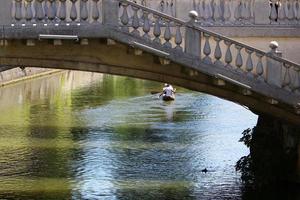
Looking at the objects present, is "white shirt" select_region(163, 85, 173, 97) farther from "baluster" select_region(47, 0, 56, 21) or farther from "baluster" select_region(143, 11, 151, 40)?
"baluster" select_region(47, 0, 56, 21)

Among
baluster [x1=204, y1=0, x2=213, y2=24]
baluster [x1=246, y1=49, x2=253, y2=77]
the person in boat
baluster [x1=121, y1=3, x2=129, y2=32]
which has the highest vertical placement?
baluster [x1=204, y1=0, x2=213, y2=24]

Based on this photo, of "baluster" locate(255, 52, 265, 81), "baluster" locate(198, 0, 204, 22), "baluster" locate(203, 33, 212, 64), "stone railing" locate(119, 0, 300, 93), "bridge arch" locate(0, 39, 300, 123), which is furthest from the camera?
"baluster" locate(198, 0, 204, 22)

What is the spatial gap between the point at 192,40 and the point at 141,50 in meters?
1.08

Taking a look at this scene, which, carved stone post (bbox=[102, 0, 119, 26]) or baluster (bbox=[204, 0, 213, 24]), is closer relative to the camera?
carved stone post (bbox=[102, 0, 119, 26])

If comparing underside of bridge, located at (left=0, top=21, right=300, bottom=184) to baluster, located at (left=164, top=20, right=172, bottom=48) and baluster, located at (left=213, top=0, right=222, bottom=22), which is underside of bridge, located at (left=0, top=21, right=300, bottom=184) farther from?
baluster, located at (left=213, top=0, right=222, bottom=22)

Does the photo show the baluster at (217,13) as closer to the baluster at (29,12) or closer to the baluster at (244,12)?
the baluster at (244,12)

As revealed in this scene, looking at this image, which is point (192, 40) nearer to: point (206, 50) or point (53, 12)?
point (206, 50)

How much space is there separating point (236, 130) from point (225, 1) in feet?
55.1

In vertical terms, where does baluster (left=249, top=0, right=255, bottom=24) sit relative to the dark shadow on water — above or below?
above

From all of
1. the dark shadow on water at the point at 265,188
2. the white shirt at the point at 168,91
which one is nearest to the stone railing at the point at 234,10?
the dark shadow on water at the point at 265,188

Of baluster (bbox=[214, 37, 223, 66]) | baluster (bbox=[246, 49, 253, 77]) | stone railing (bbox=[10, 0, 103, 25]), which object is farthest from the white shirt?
stone railing (bbox=[10, 0, 103, 25])

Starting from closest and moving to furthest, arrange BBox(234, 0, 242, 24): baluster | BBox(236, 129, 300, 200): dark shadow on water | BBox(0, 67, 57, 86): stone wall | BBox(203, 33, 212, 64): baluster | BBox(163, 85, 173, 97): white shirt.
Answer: BBox(203, 33, 212, 64): baluster < BBox(234, 0, 242, 24): baluster < BBox(236, 129, 300, 200): dark shadow on water < BBox(163, 85, 173, 97): white shirt < BBox(0, 67, 57, 86): stone wall

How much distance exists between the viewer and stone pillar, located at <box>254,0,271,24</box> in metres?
17.0

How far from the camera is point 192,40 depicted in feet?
50.8
